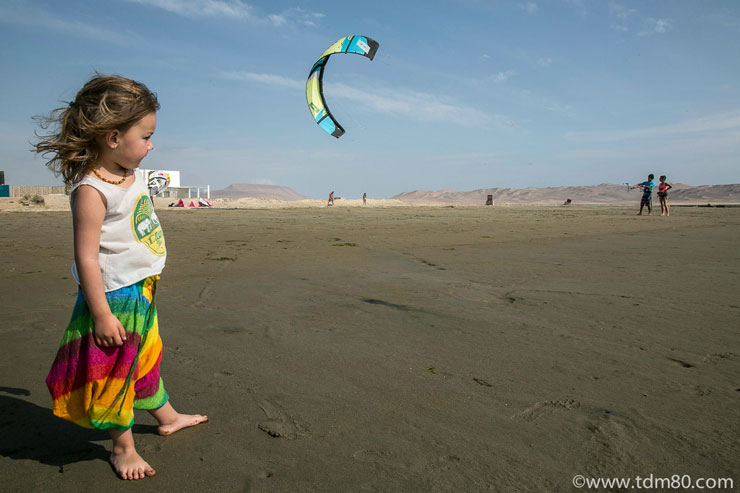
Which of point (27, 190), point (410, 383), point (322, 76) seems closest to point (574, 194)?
point (27, 190)

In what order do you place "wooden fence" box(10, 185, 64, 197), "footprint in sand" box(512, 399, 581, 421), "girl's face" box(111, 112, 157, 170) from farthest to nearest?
"wooden fence" box(10, 185, 64, 197) → "footprint in sand" box(512, 399, 581, 421) → "girl's face" box(111, 112, 157, 170)

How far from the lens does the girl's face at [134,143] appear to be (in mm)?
1775

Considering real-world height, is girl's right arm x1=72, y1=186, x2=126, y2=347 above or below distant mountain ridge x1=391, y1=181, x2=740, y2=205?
below

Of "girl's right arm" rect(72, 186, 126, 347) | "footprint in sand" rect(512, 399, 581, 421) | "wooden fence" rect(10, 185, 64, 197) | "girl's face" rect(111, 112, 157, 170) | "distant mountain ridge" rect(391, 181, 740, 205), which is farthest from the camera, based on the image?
"distant mountain ridge" rect(391, 181, 740, 205)

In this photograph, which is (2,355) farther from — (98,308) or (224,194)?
(224,194)

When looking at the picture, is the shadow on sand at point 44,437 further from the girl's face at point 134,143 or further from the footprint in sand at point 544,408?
the footprint in sand at point 544,408

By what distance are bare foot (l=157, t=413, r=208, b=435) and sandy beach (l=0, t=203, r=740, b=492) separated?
4 centimetres

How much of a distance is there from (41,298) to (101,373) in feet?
9.79

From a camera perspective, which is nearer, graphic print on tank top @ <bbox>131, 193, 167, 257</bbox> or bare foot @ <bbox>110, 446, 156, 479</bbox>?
bare foot @ <bbox>110, 446, 156, 479</bbox>

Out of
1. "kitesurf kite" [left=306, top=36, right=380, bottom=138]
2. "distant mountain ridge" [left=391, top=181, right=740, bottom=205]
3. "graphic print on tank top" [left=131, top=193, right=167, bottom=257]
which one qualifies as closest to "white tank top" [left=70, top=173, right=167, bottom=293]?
"graphic print on tank top" [left=131, top=193, right=167, bottom=257]

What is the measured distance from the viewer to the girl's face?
178cm

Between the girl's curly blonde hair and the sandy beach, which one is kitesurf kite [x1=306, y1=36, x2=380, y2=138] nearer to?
the sandy beach

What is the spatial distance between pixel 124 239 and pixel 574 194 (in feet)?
275

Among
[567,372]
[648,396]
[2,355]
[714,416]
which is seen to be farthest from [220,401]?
[714,416]
